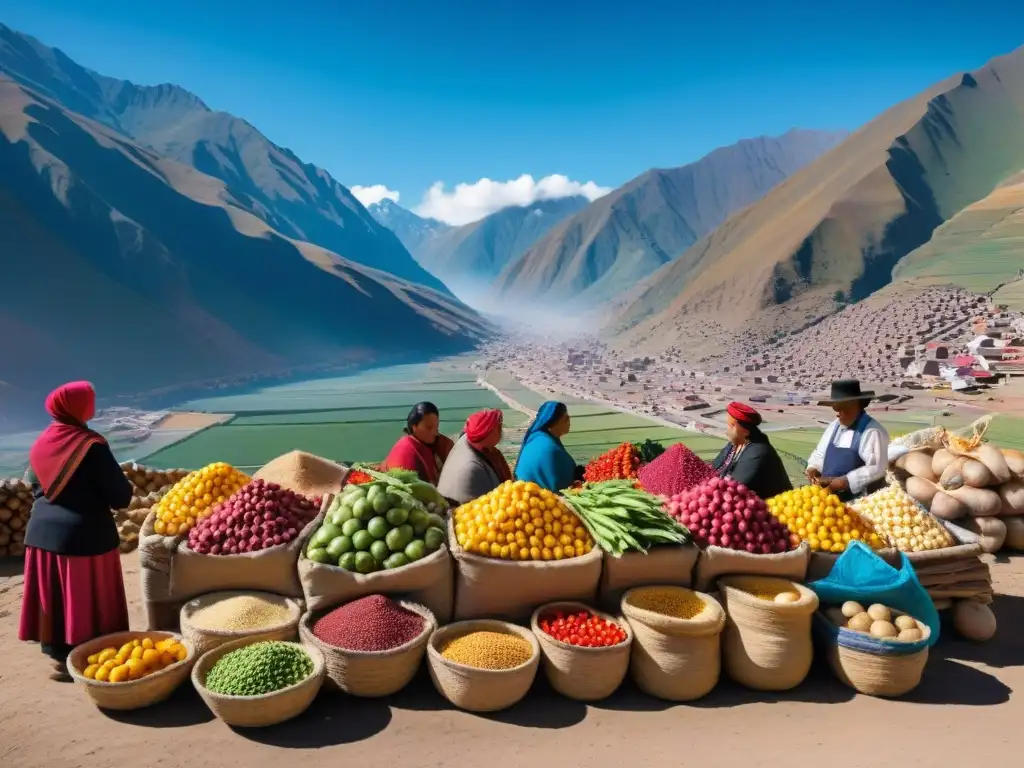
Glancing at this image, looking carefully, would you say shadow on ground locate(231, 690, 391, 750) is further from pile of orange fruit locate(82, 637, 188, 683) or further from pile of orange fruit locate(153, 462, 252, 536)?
pile of orange fruit locate(153, 462, 252, 536)

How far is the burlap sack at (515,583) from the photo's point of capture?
3184 mm

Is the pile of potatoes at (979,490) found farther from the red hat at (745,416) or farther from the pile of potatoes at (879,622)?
the pile of potatoes at (879,622)

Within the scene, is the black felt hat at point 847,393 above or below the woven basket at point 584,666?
above

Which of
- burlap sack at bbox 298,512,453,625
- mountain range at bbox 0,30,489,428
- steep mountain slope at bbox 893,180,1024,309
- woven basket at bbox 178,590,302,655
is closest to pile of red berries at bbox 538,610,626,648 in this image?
burlap sack at bbox 298,512,453,625

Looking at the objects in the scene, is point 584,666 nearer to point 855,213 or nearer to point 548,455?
point 548,455

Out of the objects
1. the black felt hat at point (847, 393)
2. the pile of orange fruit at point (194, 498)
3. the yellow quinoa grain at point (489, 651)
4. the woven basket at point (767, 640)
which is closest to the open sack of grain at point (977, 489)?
the black felt hat at point (847, 393)

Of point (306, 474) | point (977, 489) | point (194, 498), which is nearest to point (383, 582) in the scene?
point (194, 498)

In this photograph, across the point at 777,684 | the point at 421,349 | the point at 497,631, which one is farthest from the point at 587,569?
the point at 421,349

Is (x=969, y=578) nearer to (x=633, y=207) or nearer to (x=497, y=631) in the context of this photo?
(x=497, y=631)

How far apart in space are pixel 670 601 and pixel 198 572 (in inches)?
90.1

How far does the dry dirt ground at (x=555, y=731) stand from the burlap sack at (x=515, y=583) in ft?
1.26

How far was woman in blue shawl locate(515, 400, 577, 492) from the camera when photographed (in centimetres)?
407

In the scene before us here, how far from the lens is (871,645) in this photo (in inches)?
117

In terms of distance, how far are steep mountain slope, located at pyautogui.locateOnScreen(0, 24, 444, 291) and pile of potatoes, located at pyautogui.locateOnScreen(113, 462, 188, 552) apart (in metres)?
111
